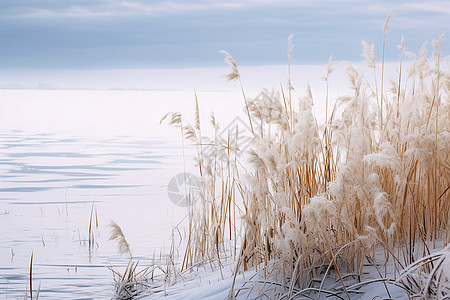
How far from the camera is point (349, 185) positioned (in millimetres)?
2705

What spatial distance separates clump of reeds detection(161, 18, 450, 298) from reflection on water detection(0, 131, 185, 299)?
1613mm

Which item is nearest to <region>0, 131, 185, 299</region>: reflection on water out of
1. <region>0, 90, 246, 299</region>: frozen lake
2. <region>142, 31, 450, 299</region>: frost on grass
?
<region>0, 90, 246, 299</region>: frozen lake

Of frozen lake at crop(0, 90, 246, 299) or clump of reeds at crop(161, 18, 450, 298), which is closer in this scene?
clump of reeds at crop(161, 18, 450, 298)

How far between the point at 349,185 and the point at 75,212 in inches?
179

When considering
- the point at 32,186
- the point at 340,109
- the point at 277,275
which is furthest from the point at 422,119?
the point at 32,186

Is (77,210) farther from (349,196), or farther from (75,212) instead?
(349,196)

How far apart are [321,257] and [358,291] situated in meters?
0.25

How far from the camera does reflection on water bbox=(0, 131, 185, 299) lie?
4364 mm

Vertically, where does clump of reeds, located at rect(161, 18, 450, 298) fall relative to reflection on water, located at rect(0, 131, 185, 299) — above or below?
above

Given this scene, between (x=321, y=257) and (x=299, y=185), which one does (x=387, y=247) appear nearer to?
(x=321, y=257)

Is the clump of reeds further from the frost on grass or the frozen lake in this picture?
the frozen lake

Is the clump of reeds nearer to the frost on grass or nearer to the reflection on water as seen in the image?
the frost on grass


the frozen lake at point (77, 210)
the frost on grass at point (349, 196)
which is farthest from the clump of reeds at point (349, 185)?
the frozen lake at point (77, 210)

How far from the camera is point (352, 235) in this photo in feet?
8.96
